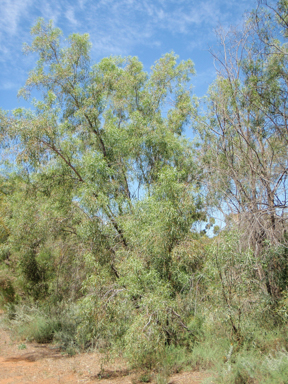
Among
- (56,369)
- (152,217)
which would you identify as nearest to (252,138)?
(152,217)

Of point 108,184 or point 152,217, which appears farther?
point 108,184

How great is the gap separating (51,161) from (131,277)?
17.1ft

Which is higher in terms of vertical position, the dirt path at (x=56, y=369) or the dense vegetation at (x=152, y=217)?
the dense vegetation at (x=152, y=217)

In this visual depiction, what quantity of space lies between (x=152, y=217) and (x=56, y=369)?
550 cm

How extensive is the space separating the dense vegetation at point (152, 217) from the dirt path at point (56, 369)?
A: 0.56 meters

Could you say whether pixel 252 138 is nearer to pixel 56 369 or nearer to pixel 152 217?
pixel 152 217

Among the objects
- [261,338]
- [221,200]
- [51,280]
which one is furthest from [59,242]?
[261,338]

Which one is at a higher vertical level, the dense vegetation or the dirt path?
the dense vegetation

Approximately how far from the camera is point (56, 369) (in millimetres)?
9664

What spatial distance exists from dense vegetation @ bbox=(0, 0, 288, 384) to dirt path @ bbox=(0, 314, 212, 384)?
22.1 inches

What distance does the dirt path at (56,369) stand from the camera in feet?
26.8

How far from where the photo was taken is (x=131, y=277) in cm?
797

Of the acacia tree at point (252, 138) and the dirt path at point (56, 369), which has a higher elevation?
the acacia tree at point (252, 138)

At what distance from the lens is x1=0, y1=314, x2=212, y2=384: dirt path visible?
8.16 metres
